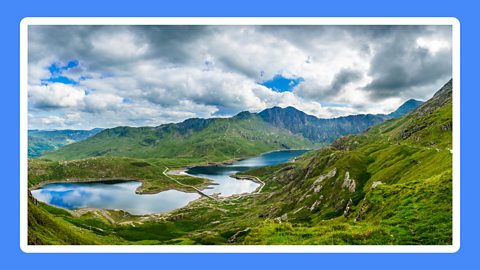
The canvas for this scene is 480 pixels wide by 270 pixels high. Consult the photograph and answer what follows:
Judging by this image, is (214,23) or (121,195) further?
(121,195)

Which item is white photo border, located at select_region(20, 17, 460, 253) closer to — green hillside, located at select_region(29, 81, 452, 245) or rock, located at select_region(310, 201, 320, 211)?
green hillside, located at select_region(29, 81, 452, 245)

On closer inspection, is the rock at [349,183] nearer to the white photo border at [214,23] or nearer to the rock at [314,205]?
the rock at [314,205]

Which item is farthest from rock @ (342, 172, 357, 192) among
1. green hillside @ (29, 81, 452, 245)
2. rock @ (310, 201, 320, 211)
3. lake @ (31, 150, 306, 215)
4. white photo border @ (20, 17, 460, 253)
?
lake @ (31, 150, 306, 215)

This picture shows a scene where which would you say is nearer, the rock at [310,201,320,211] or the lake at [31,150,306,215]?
the rock at [310,201,320,211]

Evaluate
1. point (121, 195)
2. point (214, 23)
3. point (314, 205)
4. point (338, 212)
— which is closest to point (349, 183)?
point (314, 205)

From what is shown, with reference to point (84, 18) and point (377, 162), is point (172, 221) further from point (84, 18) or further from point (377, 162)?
point (84, 18)

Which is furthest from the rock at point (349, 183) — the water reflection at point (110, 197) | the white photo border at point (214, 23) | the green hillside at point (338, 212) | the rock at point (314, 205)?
the water reflection at point (110, 197)

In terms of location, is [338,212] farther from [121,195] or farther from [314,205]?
[121,195]

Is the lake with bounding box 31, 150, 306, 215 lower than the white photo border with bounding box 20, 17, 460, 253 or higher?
lower

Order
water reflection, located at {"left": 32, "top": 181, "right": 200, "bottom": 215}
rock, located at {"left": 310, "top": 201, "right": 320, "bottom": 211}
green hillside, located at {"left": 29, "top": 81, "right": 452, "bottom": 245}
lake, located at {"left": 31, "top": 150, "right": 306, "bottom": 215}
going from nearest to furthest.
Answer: green hillside, located at {"left": 29, "top": 81, "right": 452, "bottom": 245}, rock, located at {"left": 310, "top": 201, "right": 320, "bottom": 211}, water reflection, located at {"left": 32, "top": 181, "right": 200, "bottom": 215}, lake, located at {"left": 31, "top": 150, "right": 306, "bottom": 215}
